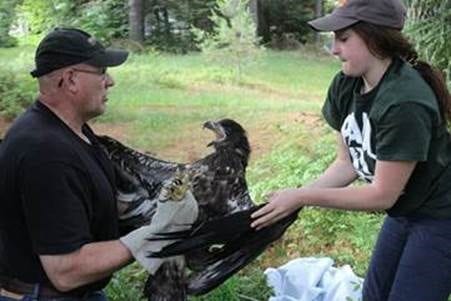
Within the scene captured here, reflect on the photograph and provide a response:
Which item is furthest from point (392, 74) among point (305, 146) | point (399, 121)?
point (305, 146)

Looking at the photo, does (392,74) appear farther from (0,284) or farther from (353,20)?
(0,284)

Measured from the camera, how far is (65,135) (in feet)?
8.71

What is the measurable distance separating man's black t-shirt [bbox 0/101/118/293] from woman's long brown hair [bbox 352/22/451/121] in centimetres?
104

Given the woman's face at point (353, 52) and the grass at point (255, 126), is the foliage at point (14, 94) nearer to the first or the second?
the grass at point (255, 126)

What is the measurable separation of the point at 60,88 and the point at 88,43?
19 cm

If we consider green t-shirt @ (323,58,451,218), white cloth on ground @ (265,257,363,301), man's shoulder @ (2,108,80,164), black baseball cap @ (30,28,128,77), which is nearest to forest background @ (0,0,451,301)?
white cloth on ground @ (265,257,363,301)

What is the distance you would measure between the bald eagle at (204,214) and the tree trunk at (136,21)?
21143mm

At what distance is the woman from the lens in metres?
2.72

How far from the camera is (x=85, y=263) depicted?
2.52 meters

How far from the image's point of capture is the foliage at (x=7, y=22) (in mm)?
17562

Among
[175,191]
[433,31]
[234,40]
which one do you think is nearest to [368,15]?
[175,191]

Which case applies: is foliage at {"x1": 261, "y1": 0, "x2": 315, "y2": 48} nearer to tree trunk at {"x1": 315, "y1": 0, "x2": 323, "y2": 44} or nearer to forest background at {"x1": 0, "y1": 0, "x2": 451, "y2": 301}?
forest background at {"x1": 0, "y1": 0, "x2": 451, "y2": 301}

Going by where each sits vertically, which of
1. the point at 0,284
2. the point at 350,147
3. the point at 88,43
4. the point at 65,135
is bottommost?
the point at 0,284

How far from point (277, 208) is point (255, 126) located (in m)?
9.07
